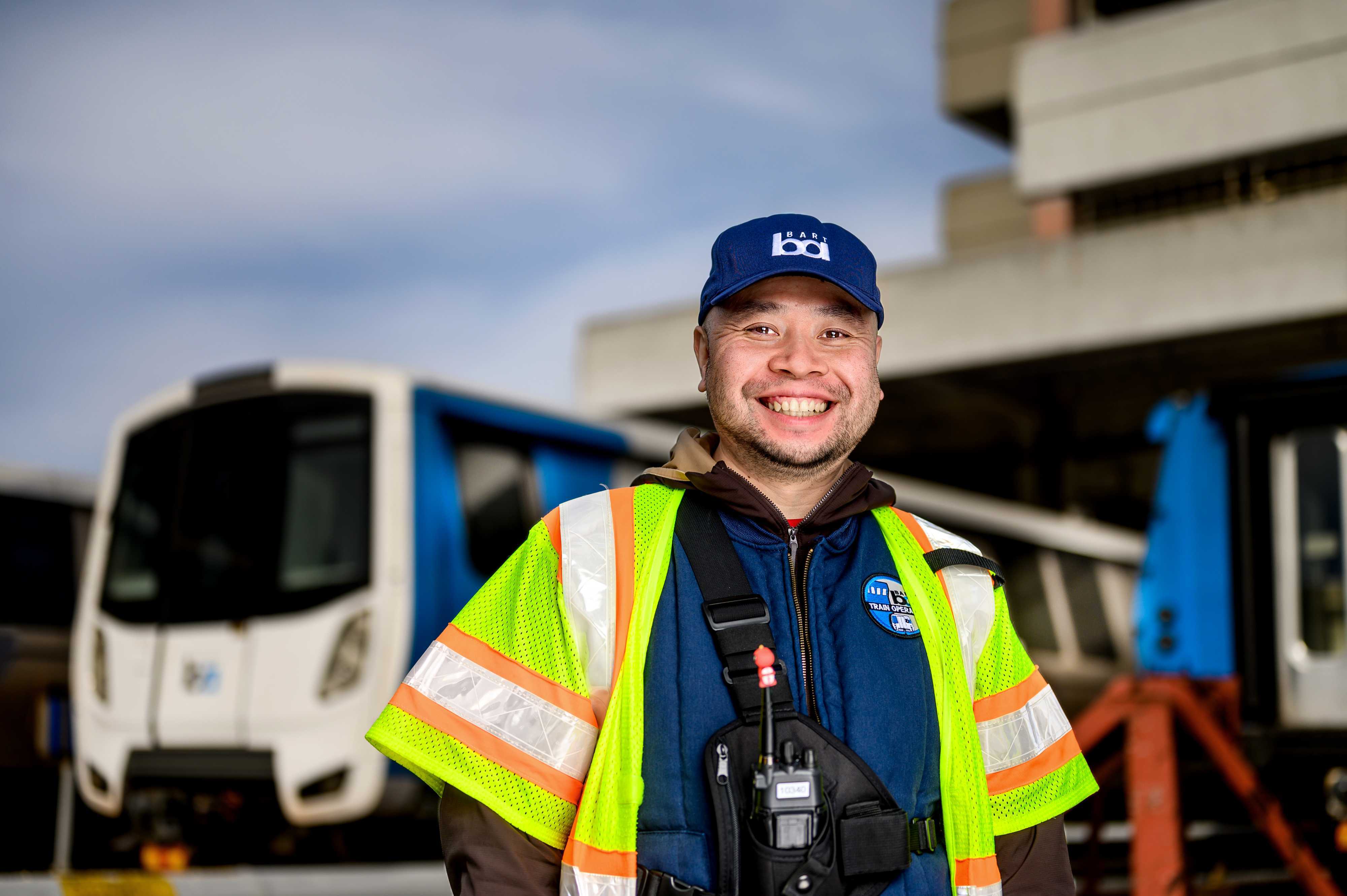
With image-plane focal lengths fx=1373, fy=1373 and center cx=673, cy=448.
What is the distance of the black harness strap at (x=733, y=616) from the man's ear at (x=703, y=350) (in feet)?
0.94

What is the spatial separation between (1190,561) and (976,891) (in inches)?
192

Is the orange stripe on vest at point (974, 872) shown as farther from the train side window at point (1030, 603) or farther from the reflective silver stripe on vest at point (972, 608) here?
the train side window at point (1030, 603)

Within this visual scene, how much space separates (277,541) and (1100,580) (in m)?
10.0

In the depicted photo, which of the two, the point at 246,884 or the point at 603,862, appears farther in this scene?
the point at 246,884

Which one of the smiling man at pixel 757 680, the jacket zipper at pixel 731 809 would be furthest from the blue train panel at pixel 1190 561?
the jacket zipper at pixel 731 809

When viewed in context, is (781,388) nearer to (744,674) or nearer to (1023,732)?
(744,674)

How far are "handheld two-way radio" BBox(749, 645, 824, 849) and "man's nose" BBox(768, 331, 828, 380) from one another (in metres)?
0.55

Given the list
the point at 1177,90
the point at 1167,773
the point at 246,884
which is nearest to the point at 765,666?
the point at 246,884

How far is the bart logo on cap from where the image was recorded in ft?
6.86

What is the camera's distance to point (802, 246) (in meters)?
2.10

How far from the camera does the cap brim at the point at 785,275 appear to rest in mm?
2070

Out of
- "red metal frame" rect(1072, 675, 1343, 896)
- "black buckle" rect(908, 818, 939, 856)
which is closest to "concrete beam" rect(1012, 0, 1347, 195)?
"red metal frame" rect(1072, 675, 1343, 896)

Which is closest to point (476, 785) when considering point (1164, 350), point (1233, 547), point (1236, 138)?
point (1233, 547)

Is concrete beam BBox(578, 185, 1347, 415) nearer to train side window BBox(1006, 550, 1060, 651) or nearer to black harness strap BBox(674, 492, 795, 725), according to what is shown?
train side window BBox(1006, 550, 1060, 651)
